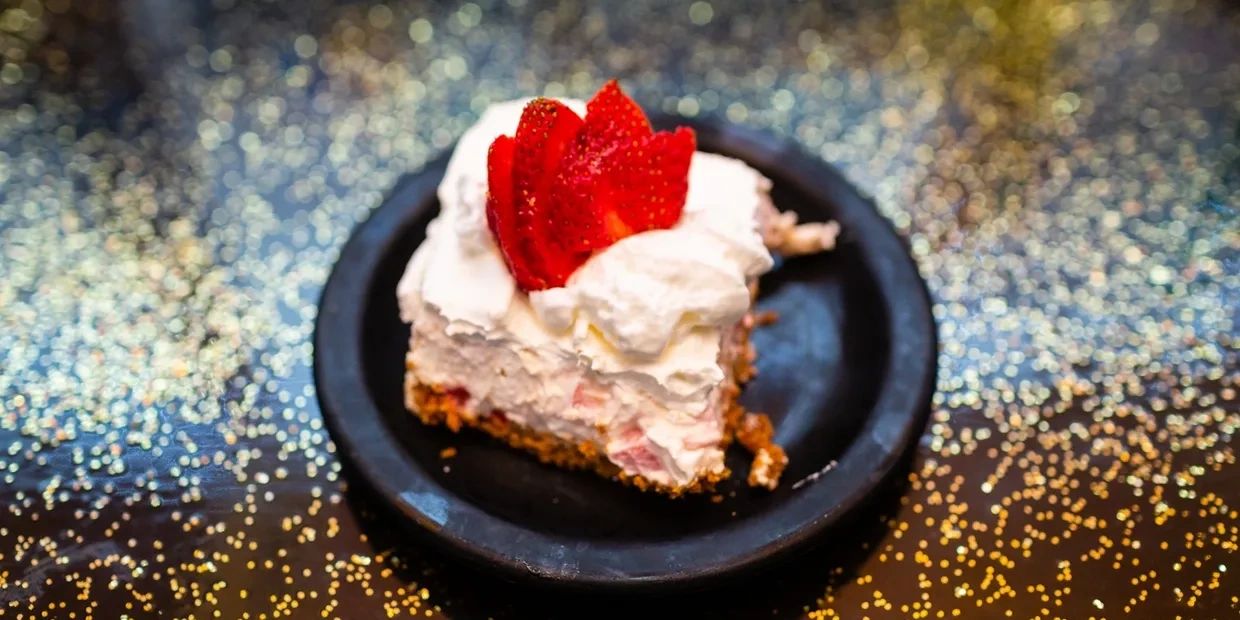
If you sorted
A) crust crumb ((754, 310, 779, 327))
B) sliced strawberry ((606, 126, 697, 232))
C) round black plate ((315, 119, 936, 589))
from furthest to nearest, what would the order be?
crust crumb ((754, 310, 779, 327)) < sliced strawberry ((606, 126, 697, 232)) < round black plate ((315, 119, 936, 589))

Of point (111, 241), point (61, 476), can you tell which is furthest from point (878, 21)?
point (61, 476)

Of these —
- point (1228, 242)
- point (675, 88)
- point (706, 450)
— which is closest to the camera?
point (706, 450)

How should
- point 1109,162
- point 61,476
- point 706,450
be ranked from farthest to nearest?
1. point 1109,162
2. point 61,476
3. point 706,450

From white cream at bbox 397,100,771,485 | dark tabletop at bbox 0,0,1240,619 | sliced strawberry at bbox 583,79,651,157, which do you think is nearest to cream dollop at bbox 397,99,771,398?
white cream at bbox 397,100,771,485

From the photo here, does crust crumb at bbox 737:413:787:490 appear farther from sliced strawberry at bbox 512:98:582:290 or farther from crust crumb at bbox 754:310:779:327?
sliced strawberry at bbox 512:98:582:290

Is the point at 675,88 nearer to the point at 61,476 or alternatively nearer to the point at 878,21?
the point at 878,21

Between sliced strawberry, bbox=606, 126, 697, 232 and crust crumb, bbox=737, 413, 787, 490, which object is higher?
sliced strawberry, bbox=606, 126, 697, 232

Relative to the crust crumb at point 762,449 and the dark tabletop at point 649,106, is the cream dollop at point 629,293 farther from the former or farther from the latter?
the dark tabletop at point 649,106

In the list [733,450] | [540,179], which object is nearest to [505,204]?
[540,179]
